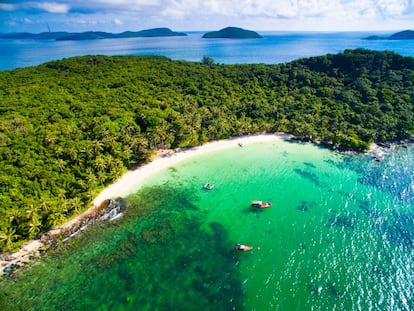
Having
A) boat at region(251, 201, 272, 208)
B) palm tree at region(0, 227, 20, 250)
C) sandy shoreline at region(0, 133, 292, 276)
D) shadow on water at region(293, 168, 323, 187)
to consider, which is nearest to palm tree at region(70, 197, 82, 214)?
sandy shoreline at region(0, 133, 292, 276)

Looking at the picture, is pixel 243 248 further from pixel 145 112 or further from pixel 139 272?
pixel 145 112

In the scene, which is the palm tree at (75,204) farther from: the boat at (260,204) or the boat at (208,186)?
the boat at (260,204)

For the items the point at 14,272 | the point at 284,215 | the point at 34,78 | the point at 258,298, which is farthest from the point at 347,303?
the point at 34,78

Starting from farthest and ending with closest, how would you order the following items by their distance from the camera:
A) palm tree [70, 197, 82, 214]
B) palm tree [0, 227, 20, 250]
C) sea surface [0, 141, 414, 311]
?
palm tree [70, 197, 82, 214], palm tree [0, 227, 20, 250], sea surface [0, 141, 414, 311]

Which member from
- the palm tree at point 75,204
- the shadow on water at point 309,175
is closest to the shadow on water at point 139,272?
the palm tree at point 75,204

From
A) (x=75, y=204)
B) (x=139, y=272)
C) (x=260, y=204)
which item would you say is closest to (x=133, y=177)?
(x=75, y=204)

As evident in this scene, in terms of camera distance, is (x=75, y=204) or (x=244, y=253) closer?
A: (x=244, y=253)

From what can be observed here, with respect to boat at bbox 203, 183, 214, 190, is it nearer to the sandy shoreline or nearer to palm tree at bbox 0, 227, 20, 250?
the sandy shoreline
